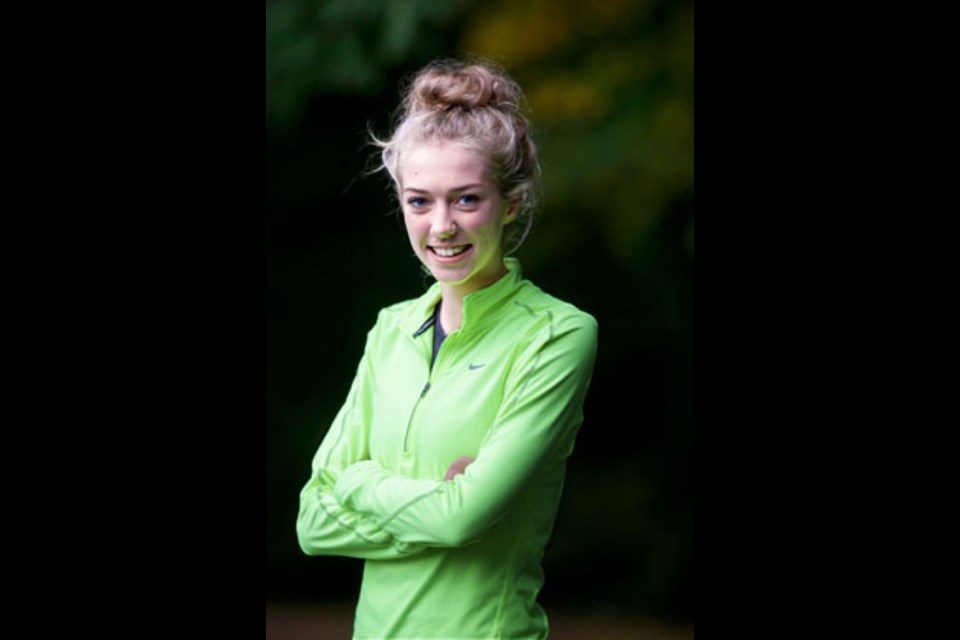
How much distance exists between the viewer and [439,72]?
9.31 feet

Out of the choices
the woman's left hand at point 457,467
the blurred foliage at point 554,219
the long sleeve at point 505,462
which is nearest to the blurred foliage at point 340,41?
the blurred foliage at point 554,219

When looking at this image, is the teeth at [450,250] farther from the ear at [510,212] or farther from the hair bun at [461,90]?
the hair bun at [461,90]

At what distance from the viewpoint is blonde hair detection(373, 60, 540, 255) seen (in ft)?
8.97

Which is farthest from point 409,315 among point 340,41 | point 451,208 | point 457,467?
point 340,41

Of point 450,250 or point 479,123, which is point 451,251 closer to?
point 450,250

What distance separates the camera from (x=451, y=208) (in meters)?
2.73

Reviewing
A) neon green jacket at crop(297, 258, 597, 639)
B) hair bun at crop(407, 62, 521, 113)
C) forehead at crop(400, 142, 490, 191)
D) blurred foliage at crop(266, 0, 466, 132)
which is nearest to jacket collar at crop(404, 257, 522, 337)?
neon green jacket at crop(297, 258, 597, 639)

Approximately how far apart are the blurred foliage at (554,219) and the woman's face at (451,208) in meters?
1.05

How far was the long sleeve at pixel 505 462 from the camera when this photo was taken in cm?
256

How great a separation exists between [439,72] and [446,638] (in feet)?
3.94

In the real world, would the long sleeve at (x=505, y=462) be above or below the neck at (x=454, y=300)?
below

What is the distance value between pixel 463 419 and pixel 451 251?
0.36 m

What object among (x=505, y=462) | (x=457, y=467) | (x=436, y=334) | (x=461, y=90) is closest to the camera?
(x=505, y=462)

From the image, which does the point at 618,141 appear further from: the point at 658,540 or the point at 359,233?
the point at 658,540
